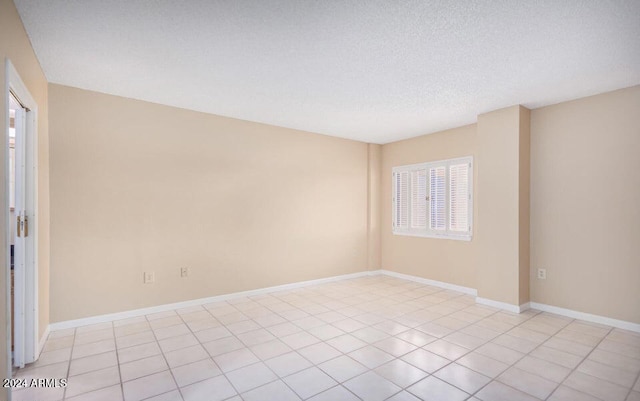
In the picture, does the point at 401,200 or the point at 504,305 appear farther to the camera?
the point at 401,200

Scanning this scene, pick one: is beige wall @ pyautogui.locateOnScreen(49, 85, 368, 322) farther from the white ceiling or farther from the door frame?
the door frame

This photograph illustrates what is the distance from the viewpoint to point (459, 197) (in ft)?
15.5

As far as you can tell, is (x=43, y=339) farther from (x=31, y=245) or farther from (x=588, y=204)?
(x=588, y=204)

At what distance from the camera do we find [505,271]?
3871mm

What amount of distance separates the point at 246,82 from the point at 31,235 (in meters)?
2.23

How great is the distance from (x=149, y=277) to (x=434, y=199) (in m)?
4.17

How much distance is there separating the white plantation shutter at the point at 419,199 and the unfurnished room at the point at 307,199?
0.04 metres

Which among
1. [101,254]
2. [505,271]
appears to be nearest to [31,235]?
[101,254]

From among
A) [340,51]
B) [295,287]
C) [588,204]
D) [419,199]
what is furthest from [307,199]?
→ [588,204]

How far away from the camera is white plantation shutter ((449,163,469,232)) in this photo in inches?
183

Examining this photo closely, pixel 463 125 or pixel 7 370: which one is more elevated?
pixel 463 125

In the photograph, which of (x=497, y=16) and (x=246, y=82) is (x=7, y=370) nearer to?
(x=246, y=82)

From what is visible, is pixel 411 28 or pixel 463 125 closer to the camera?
pixel 411 28

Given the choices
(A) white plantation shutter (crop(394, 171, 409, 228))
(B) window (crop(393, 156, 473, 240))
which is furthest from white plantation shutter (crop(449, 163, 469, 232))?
(A) white plantation shutter (crop(394, 171, 409, 228))
